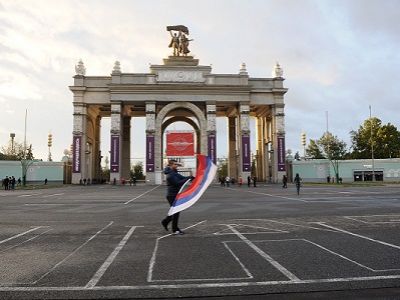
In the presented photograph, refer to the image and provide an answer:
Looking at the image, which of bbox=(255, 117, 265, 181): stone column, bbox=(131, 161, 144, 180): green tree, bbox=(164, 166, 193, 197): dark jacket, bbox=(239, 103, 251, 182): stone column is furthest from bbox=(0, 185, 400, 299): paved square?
bbox=(131, 161, 144, 180): green tree

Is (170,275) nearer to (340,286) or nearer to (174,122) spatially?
(340,286)

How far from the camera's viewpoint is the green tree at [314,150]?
10875cm

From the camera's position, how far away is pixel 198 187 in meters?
11.1

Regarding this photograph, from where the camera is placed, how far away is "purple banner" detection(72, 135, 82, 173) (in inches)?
2633

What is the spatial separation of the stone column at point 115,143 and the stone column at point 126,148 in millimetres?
8522

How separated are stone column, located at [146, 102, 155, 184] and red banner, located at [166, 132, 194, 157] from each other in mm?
2492

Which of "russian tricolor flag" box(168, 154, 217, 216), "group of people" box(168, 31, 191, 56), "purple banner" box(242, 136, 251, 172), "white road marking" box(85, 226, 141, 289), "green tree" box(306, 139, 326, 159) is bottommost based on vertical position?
"white road marking" box(85, 226, 141, 289)

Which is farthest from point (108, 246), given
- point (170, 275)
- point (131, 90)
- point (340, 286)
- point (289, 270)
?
point (131, 90)

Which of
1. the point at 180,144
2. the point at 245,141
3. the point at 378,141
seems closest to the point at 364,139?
the point at 378,141

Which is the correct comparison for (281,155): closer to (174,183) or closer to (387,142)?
(387,142)

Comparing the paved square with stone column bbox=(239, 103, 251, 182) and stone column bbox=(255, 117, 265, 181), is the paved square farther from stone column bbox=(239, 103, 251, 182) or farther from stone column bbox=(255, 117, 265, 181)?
stone column bbox=(255, 117, 265, 181)

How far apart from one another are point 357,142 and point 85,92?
63880 millimetres

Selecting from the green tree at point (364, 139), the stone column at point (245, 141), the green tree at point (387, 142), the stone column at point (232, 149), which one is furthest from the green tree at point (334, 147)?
the stone column at point (245, 141)

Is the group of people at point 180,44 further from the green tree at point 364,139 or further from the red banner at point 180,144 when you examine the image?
the green tree at point 364,139
